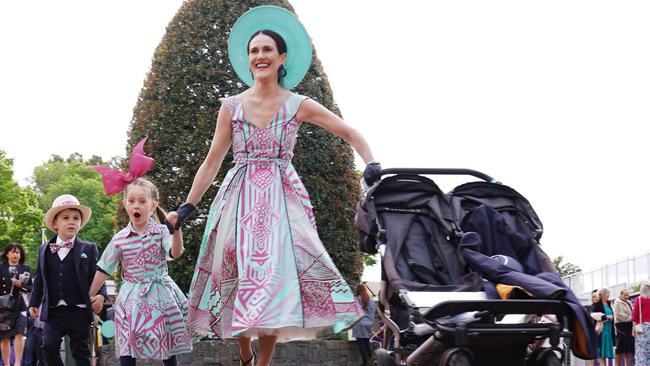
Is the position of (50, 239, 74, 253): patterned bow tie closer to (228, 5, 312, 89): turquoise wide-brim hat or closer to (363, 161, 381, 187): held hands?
(228, 5, 312, 89): turquoise wide-brim hat

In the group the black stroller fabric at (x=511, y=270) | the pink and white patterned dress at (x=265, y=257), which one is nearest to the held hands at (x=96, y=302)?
the pink and white patterned dress at (x=265, y=257)

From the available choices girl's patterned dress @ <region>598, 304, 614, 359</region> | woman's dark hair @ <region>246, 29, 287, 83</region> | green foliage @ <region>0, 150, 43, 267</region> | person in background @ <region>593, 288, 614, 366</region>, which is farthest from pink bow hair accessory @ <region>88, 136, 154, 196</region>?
green foliage @ <region>0, 150, 43, 267</region>

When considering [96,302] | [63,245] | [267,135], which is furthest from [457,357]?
[63,245]

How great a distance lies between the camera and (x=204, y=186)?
7176 mm

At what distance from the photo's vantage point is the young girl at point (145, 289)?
7.14 m

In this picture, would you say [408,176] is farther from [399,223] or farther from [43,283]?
[43,283]

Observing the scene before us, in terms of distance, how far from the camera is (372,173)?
21.3 feet

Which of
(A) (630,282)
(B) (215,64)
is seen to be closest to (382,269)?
(B) (215,64)

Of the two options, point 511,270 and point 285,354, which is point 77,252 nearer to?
point 511,270

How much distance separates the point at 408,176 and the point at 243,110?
129 centimetres

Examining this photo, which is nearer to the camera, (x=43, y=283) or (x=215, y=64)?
(x=43, y=283)

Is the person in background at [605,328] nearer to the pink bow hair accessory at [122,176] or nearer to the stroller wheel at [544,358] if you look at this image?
the pink bow hair accessory at [122,176]

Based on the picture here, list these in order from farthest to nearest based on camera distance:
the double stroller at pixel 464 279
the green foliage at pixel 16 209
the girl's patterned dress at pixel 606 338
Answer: the green foliage at pixel 16 209 → the girl's patterned dress at pixel 606 338 → the double stroller at pixel 464 279

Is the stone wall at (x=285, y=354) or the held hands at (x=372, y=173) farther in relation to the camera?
the stone wall at (x=285, y=354)
